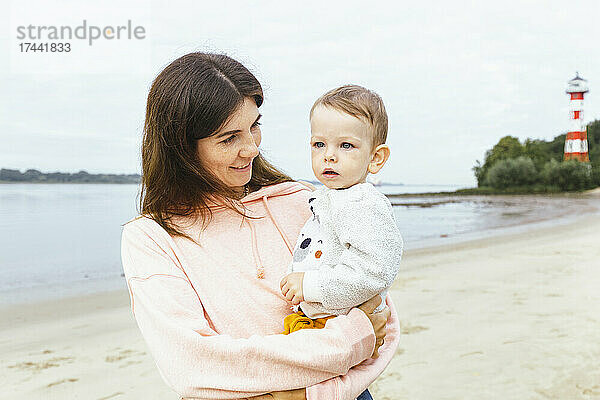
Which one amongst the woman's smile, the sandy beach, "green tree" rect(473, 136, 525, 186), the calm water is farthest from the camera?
"green tree" rect(473, 136, 525, 186)

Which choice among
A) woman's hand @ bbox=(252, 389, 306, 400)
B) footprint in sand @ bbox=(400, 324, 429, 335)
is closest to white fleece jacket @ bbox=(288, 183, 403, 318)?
woman's hand @ bbox=(252, 389, 306, 400)

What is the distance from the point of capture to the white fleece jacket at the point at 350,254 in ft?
5.09

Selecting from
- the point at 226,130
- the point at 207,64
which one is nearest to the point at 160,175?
the point at 226,130

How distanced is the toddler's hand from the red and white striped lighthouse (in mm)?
38527

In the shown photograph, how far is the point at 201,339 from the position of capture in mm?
1429

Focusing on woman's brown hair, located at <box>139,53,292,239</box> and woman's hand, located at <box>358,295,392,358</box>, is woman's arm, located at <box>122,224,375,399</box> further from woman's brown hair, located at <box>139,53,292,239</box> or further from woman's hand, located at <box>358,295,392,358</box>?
woman's brown hair, located at <box>139,53,292,239</box>

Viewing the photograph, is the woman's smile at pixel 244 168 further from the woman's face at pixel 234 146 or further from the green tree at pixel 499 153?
the green tree at pixel 499 153

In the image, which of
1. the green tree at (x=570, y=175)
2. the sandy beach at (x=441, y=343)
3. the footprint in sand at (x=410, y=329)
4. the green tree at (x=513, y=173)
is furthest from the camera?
the green tree at (x=513, y=173)

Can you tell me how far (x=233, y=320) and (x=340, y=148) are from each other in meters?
0.58

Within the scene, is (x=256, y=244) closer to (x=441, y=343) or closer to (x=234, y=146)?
(x=234, y=146)

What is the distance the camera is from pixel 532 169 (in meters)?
36.1

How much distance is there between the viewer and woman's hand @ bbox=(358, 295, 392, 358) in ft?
5.25

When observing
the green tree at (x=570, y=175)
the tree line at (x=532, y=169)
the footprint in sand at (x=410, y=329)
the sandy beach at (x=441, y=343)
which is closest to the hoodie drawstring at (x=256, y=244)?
the sandy beach at (x=441, y=343)

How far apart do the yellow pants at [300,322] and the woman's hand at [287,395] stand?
0.61ft
